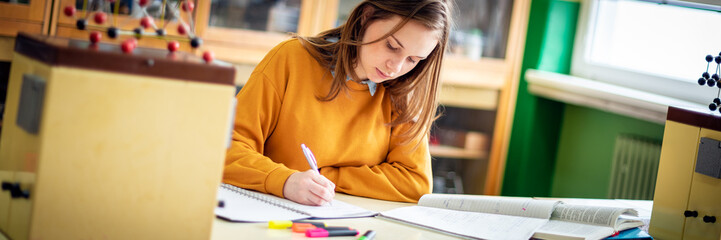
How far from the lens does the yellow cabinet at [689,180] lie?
1.47 m

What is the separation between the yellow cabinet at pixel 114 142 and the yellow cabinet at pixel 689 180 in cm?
102

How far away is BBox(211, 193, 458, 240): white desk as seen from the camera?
3.76 ft

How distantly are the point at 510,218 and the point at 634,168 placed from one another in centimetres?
176

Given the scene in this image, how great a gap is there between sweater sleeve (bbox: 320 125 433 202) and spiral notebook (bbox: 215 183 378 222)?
0.15 metres

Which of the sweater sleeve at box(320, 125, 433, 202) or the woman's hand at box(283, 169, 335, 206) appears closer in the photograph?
the woman's hand at box(283, 169, 335, 206)

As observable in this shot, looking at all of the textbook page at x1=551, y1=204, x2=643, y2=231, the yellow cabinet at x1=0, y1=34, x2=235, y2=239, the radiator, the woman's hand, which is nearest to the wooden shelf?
the radiator

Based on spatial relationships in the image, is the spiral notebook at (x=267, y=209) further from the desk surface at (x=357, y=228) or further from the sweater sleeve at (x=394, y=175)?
the sweater sleeve at (x=394, y=175)

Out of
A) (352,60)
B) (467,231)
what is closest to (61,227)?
(467,231)

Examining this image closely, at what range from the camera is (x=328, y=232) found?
1194mm

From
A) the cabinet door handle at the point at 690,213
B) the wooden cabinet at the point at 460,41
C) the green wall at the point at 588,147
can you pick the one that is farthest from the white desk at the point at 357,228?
the green wall at the point at 588,147

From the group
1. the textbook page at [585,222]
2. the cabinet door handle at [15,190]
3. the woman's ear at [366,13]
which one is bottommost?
the cabinet door handle at [15,190]

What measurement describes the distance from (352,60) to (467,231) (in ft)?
1.77

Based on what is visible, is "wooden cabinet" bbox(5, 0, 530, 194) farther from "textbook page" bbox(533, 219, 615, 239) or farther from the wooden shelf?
"textbook page" bbox(533, 219, 615, 239)

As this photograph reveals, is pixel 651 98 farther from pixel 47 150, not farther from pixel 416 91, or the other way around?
pixel 47 150
